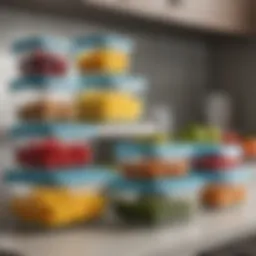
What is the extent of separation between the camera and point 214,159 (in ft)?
6.07

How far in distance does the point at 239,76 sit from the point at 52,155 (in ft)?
4.50

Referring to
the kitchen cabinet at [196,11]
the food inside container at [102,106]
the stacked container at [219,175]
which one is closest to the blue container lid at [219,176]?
the stacked container at [219,175]

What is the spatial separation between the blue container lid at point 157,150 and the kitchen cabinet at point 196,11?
37 cm

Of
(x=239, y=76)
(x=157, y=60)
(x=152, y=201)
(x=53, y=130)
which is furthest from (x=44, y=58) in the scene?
(x=239, y=76)

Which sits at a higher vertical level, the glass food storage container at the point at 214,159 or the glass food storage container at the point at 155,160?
the glass food storage container at the point at 214,159

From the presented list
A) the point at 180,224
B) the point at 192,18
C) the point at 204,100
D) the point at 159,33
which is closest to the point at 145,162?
the point at 180,224

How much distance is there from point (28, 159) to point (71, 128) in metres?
0.14

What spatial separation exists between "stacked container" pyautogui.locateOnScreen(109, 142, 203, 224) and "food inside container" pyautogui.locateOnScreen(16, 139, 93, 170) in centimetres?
11

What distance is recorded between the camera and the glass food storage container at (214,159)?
1.84 meters

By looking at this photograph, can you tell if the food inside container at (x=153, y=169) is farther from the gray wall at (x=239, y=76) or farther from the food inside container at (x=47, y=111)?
the gray wall at (x=239, y=76)

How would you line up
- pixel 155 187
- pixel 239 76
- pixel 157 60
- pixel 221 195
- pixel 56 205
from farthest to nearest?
pixel 239 76
pixel 157 60
pixel 221 195
pixel 155 187
pixel 56 205

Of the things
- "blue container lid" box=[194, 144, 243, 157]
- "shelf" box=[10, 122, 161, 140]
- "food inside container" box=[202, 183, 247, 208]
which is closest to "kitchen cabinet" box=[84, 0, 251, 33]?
"shelf" box=[10, 122, 161, 140]

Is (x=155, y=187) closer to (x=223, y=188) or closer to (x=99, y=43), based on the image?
(x=223, y=188)

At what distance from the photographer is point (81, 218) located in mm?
1563
